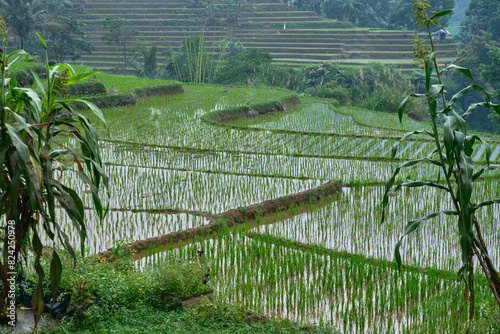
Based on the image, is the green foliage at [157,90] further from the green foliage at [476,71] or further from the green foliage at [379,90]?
the green foliage at [476,71]

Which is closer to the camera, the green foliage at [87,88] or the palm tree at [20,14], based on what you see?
the green foliage at [87,88]

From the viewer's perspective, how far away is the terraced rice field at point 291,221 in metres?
3.37

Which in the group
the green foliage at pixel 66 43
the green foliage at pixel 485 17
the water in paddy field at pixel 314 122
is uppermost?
the green foliage at pixel 485 17

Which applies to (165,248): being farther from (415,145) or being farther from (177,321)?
(415,145)

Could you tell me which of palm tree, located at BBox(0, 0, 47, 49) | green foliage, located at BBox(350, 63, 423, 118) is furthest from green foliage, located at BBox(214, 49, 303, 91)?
palm tree, located at BBox(0, 0, 47, 49)

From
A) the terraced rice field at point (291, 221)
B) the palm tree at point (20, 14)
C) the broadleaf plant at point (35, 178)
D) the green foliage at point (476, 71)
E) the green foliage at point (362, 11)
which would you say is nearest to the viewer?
the broadleaf plant at point (35, 178)

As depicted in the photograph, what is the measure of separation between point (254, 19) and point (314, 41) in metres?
5.34

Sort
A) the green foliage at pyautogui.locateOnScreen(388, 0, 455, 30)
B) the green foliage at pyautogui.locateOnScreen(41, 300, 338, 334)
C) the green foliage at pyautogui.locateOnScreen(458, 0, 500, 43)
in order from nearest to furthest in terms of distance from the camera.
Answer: the green foliage at pyautogui.locateOnScreen(41, 300, 338, 334), the green foliage at pyautogui.locateOnScreen(458, 0, 500, 43), the green foliage at pyautogui.locateOnScreen(388, 0, 455, 30)

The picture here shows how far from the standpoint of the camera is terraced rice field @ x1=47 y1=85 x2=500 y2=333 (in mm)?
3365

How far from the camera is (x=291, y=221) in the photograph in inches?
204

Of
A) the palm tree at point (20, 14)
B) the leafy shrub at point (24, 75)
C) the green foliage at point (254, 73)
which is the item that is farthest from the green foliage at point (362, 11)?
the leafy shrub at point (24, 75)

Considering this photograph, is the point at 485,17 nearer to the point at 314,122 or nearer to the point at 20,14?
the point at 314,122

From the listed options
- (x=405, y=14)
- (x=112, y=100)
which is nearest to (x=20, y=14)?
(x=112, y=100)

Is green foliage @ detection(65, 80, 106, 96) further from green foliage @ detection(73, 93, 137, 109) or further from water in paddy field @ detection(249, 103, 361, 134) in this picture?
water in paddy field @ detection(249, 103, 361, 134)
